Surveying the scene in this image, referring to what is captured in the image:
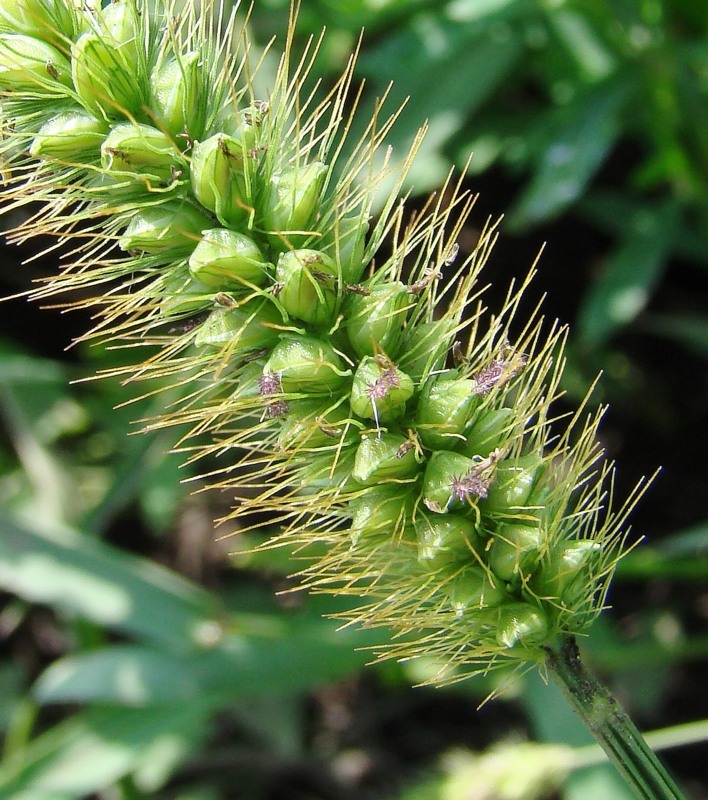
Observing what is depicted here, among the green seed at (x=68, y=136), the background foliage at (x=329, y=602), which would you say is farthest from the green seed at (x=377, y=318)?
the background foliage at (x=329, y=602)

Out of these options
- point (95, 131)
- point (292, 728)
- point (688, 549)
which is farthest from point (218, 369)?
point (292, 728)

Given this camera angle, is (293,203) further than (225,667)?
No

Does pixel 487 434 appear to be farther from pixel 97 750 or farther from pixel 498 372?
pixel 97 750

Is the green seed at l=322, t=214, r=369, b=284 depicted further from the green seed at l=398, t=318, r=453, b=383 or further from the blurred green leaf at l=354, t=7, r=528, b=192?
the blurred green leaf at l=354, t=7, r=528, b=192

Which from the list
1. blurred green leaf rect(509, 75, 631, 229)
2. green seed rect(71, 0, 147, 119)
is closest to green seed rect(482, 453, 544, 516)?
green seed rect(71, 0, 147, 119)

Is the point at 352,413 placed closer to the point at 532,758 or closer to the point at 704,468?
the point at 532,758

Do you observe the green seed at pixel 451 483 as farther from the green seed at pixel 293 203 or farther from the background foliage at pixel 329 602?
the background foliage at pixel 329 602

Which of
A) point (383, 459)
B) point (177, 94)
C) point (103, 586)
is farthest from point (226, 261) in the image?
point (103, 586)
